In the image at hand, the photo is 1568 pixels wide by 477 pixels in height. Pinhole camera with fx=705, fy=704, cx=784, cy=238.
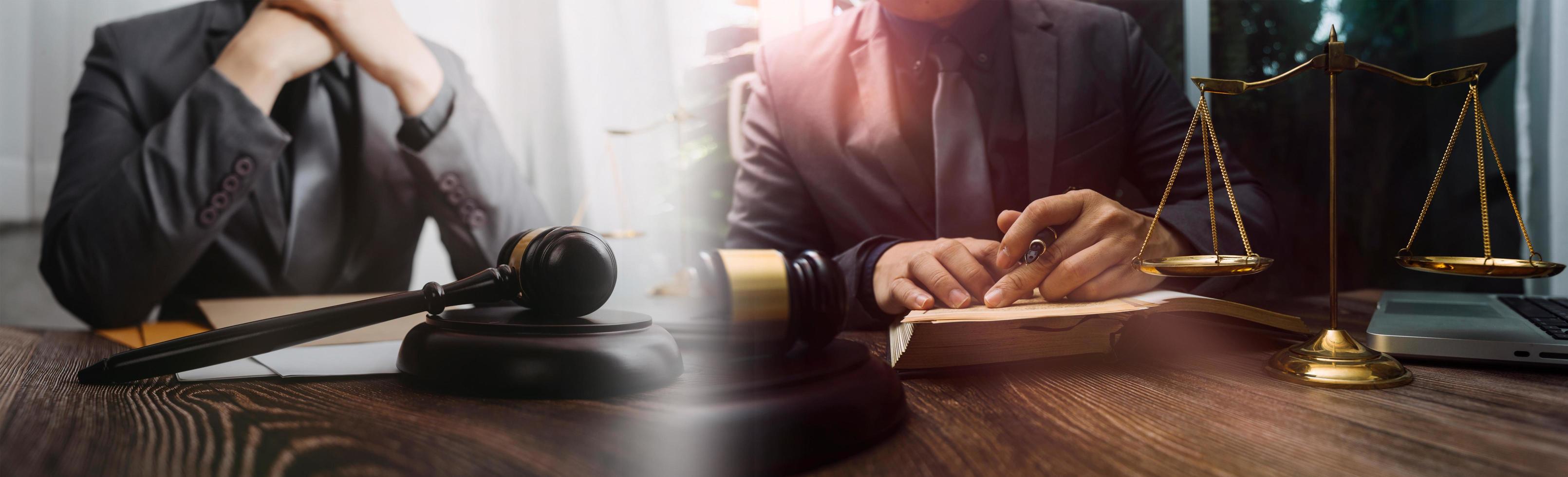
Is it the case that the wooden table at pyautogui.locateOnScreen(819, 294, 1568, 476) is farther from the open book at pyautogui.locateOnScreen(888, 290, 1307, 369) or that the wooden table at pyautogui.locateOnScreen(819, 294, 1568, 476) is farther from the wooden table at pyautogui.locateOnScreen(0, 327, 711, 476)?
the wooden table at pyautogui.locateOnScreen(0, 327, 711, 476)

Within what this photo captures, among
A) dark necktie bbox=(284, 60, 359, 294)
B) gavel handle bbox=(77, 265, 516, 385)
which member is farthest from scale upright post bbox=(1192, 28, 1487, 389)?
dark necktie bbox=(284, 60, 359, 294)

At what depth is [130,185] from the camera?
877 millimetres

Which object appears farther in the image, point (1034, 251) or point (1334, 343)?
point (1034, 251)

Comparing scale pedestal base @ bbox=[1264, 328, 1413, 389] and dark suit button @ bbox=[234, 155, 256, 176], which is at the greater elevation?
dark suit button @ bbox=[234, 155, 256, 176]

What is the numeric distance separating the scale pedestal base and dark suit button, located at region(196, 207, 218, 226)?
45.9 inches

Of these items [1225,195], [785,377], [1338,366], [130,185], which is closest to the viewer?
[785,377]

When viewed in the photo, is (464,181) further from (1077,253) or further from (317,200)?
(1077,253)

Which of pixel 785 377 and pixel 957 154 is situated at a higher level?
pixel 957 154

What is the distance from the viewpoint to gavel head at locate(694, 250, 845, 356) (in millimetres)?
373

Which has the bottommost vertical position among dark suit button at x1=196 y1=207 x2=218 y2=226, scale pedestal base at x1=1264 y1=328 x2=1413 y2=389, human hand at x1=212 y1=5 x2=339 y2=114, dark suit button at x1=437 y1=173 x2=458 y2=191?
scale pedestal base at x1=1264 y1=328 x2=1413 y2=389

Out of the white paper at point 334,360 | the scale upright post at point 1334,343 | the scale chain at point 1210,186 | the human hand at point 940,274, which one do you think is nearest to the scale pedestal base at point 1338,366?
the scale upright post at point 1334,343

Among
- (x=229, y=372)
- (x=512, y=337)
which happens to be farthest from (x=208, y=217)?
(x=512, y=337)

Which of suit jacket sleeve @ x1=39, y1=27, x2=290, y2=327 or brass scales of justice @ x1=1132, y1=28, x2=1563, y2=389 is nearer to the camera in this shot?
brass scales of justice @ x1=1132, y1=28, x2=1563, y2=389

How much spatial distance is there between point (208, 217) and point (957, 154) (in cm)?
95
